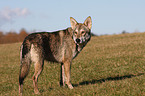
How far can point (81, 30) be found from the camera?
8.60 m

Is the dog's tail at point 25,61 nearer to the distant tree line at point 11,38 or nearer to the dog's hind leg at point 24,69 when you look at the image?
the dog's hind leg at point 24,69

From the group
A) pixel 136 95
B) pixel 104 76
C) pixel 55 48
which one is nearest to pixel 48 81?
pixel 104 76

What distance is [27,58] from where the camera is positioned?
7473mm

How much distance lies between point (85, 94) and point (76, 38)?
2.54 m

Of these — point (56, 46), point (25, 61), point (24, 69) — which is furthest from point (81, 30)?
point (24, 69)

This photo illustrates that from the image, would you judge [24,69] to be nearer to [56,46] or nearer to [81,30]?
[56,46]

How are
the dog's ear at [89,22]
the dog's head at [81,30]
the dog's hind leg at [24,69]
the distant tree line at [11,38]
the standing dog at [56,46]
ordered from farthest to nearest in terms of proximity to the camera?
the distant tree line at [11,38], the dog's ear at [89,22], the dog's head at [81,30], the standing dog at [56,46], the dog's hind leg at [24,69]

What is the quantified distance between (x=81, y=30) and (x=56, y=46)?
4.07ft

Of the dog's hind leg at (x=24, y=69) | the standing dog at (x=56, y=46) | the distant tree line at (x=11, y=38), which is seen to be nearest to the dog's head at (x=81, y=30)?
the standing dog at (x=56, y=46)

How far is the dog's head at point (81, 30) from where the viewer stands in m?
8.48

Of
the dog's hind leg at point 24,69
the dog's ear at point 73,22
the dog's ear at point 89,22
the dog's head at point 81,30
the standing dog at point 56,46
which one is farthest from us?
the dog's ear at point 89,22

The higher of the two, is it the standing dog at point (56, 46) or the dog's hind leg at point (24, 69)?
the standing dog at point (56, 46)

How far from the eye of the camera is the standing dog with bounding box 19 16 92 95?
760cm

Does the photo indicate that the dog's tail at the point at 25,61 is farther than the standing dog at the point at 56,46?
No
